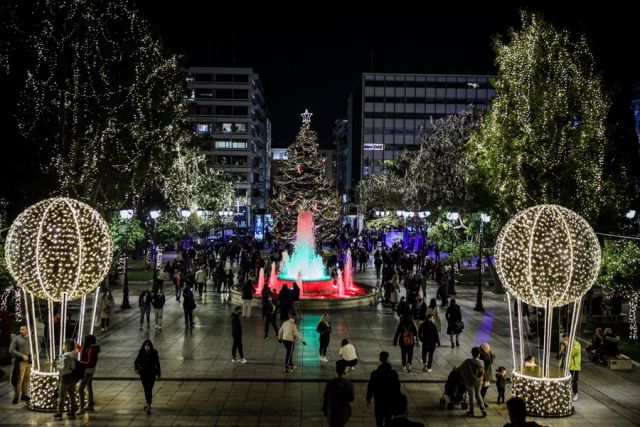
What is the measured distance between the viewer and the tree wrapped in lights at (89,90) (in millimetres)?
25031

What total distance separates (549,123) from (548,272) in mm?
10304

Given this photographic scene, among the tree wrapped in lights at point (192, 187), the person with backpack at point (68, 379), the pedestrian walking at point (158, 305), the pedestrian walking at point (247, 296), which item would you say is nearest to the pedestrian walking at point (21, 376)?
the person with backpack at point (68, 379)

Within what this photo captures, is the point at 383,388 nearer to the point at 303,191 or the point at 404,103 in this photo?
the point at 303,191

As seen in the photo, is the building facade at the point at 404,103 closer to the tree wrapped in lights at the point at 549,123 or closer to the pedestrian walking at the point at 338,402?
the tree wrapped in lights at the point at 549,123

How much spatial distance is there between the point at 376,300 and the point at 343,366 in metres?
19.4

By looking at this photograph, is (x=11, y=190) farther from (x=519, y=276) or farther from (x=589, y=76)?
(x=589, y=76)

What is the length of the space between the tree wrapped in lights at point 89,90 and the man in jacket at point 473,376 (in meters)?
17.8

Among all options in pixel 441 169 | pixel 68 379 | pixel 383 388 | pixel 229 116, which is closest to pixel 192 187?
pixel 441 169

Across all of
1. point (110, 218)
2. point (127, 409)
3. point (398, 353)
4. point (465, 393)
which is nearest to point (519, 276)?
point (465, 393)

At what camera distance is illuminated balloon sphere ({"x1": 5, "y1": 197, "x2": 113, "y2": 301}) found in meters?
12.7

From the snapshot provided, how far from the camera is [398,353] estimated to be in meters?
18.5

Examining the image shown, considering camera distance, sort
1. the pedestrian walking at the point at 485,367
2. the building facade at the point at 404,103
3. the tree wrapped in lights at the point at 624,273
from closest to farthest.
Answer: the pedestrian walking at the point at 485,367 → the tree wrapped in lights at the point at 624,273 → the building facade at the point at 404,103

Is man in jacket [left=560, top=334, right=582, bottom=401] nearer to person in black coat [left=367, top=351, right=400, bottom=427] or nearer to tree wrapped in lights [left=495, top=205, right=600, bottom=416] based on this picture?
Result: tree wrapped in lights [left=495, top=205, right=600, bottom=416]

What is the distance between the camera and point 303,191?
185 feet
